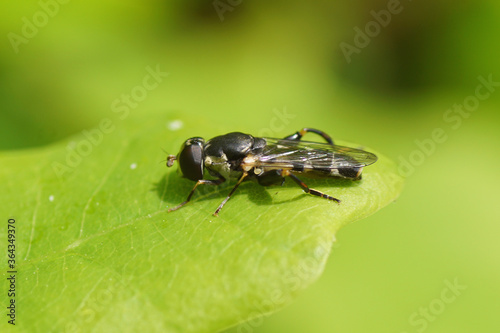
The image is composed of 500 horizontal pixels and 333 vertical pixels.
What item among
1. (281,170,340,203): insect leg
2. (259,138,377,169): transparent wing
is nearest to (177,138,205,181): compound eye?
(259,138,377,169): transparent wing

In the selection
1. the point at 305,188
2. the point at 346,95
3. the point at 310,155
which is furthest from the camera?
the point at 346,95

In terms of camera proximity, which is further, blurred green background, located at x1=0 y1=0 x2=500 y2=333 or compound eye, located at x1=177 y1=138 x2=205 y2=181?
blurred green background, located at x1=0 y1=0 x2=500 y2=333

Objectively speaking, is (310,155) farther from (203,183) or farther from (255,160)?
(203,183)

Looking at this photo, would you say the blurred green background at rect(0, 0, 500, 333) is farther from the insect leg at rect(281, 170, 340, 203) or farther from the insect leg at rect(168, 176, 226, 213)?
the insect leg at rect(281, 170, 340, 203)

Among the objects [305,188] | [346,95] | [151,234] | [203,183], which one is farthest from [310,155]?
[346,95]

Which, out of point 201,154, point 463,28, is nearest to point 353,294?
point 201,154

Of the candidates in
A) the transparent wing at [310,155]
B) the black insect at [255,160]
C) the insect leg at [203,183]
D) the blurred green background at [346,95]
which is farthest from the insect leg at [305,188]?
the blurred green background at [346,95]

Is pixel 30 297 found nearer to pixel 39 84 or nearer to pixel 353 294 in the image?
pixel 353 294
